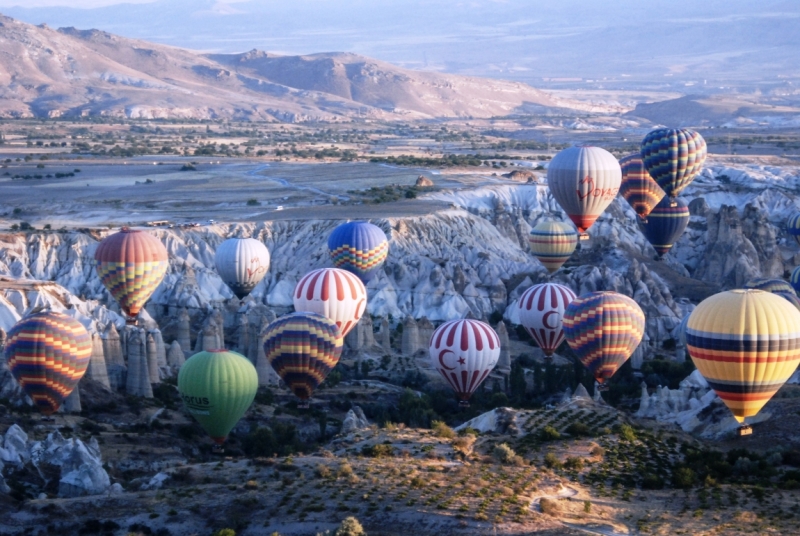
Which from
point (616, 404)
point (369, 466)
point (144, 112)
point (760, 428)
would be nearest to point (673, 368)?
point (616, 404)

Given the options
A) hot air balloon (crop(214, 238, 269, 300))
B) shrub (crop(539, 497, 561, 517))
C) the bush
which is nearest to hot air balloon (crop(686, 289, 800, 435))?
shrub (crop(539, 497, 561, 517))

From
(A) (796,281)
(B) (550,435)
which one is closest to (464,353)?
(B) (550,435)

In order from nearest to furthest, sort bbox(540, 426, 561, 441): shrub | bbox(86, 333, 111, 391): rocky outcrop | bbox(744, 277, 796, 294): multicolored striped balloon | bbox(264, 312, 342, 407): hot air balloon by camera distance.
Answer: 1. bbox(540, 426, 561, 441): shrub
2. bbox(264, 312, 342, 407): hot air balloon
3. bbox(86, 333, 111, 391): rocky outcrop
4. bbox(744, 277, 796, 294): multicolored striped balloon

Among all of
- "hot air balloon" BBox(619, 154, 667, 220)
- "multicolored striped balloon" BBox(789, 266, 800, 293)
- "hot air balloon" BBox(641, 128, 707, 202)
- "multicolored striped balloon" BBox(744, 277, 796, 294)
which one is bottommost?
"multicolored striped balloon" BBox(789, 266, 800, 293)

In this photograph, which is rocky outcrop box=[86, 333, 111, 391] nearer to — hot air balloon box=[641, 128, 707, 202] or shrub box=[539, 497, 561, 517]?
shrub box=[539, 497, 561, 517]

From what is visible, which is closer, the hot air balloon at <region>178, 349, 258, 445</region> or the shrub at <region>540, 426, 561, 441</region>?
the shrub at <region>540, 426, 561, 441</region>

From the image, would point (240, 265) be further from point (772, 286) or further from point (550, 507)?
point (550, 507)
